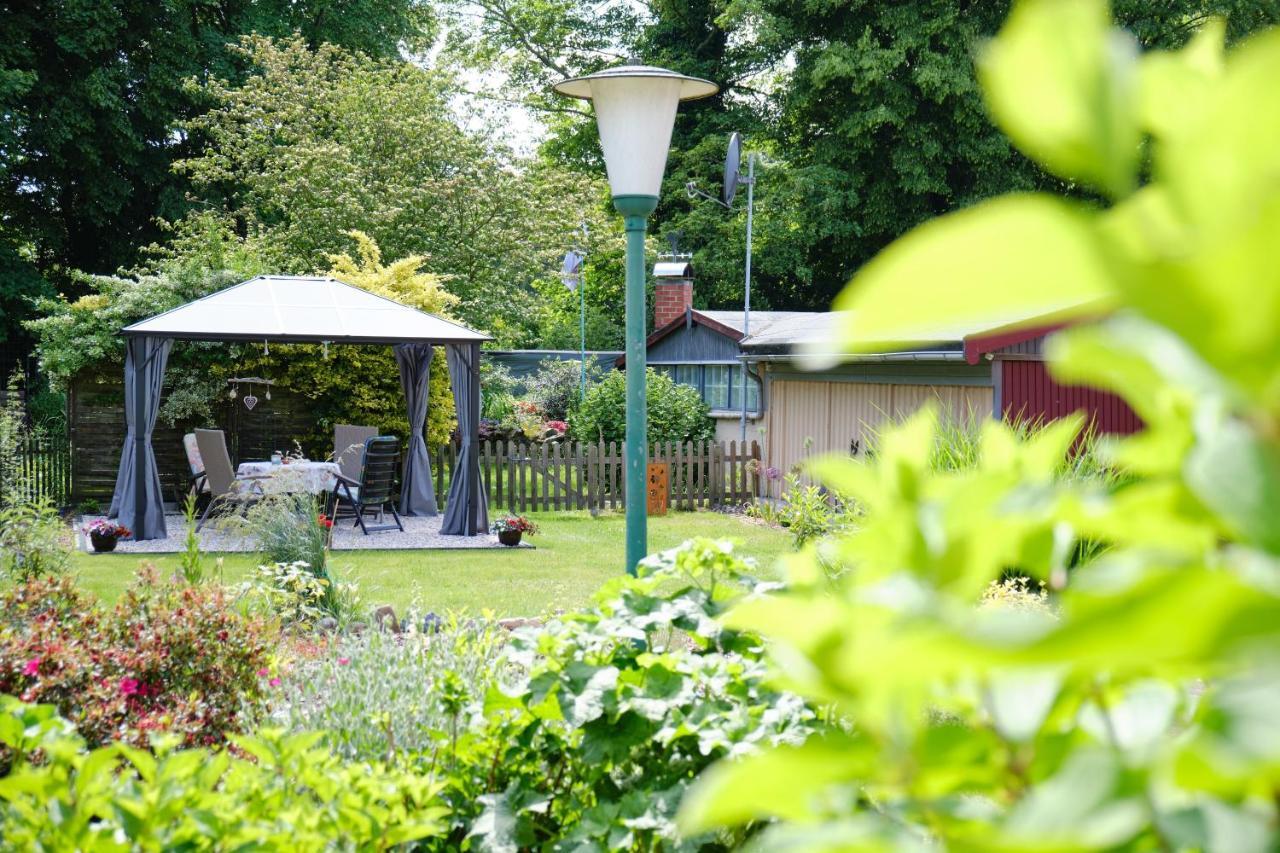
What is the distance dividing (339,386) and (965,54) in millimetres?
15888

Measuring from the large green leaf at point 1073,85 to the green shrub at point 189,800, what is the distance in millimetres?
1333

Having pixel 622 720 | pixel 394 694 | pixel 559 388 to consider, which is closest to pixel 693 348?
pixel 559 388

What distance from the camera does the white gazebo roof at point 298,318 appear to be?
12.6m

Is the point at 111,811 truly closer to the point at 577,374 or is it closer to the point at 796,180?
the point at 577,374

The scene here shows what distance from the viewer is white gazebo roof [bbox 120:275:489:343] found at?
1259 centimetres

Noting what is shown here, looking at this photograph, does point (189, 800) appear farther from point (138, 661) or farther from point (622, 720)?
point (138, 661)

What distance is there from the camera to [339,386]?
15.7 metres

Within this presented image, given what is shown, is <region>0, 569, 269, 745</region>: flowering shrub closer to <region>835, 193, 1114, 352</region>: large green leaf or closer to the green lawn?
<region>835, 193, 1114, 352</region>: large green leaf

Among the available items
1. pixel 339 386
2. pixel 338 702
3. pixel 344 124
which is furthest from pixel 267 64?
pixel 338 702

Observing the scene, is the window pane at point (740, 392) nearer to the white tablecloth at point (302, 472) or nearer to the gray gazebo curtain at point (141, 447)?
the white tablecloth at point (302, 472)

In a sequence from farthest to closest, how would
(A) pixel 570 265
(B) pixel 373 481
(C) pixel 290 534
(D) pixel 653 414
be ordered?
(A) pixel 570 265
(D) pixel 653 414
(B) pixel 373 481
(C) pixel 290 534

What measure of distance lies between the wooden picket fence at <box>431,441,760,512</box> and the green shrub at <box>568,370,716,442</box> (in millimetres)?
634

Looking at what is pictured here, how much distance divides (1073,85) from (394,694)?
137 inches

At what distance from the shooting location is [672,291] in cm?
2117
